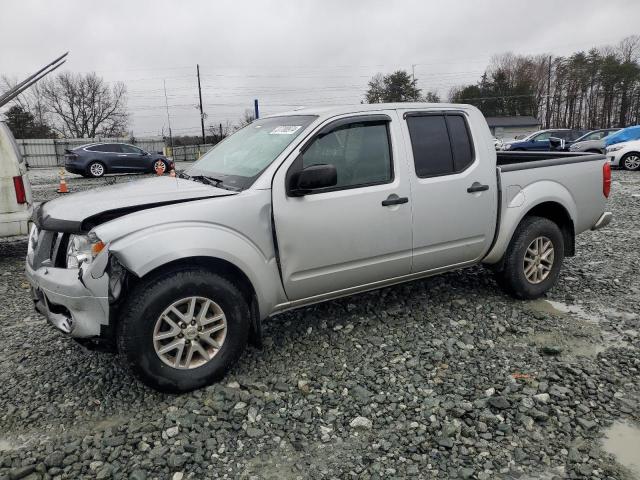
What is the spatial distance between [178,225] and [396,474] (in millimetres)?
1887

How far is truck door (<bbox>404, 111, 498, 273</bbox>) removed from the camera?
3.93 meters

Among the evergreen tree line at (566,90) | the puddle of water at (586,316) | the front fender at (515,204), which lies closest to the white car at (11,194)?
the front fender at (515,204)

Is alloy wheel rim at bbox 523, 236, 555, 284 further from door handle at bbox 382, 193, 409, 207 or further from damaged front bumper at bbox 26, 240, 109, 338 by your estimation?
damaged front bumper at bbox 26, 240, 109, 338

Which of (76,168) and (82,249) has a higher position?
(82,249)

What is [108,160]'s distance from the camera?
71.7ft

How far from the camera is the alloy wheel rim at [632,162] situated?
17.3 meters

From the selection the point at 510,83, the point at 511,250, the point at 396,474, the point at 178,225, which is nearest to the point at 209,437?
the point at 396,474

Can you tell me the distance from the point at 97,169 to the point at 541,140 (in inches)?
882

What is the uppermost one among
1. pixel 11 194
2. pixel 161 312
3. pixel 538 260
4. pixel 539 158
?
pixel 539 158

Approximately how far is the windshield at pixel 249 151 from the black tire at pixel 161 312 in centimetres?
75

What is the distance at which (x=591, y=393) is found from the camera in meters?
3.08

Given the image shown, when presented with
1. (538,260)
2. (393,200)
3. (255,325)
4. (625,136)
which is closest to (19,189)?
(255,325)

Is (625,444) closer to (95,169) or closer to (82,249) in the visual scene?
(82,249)

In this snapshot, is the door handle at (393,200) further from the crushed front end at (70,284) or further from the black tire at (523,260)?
the crushed front end at (70,284)
